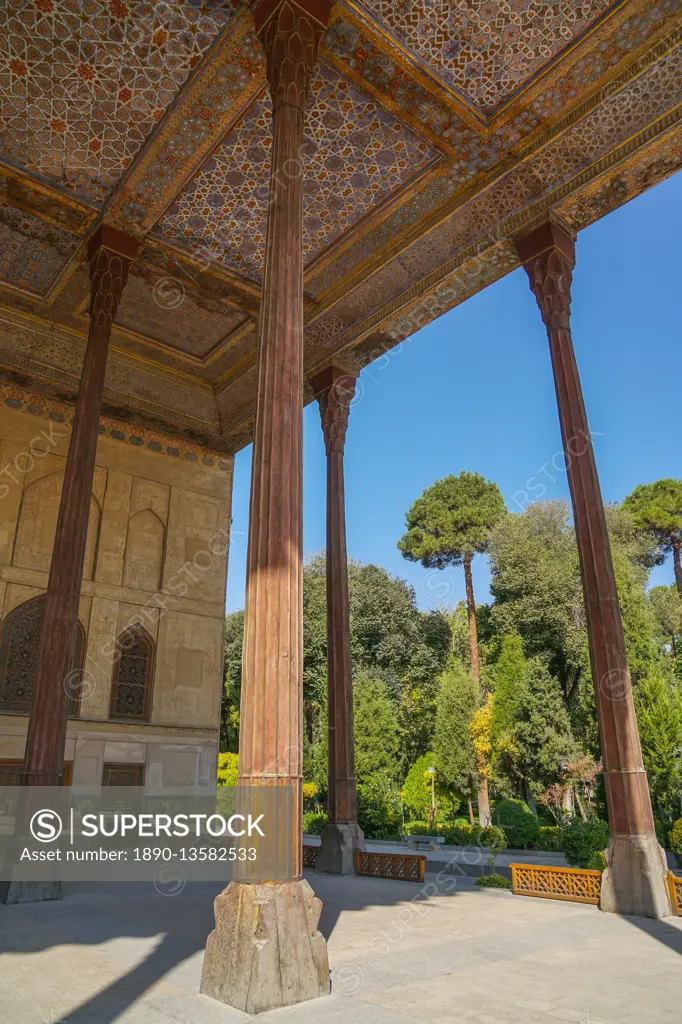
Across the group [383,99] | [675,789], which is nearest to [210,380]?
[383,99]

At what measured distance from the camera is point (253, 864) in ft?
13.8

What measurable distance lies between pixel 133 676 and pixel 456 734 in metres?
13.6

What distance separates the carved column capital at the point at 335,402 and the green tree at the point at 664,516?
71.7 feet

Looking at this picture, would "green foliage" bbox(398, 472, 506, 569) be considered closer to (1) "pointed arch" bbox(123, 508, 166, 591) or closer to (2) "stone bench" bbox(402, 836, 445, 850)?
(2) "stone bench" bbox(402, 836, 445, 850)

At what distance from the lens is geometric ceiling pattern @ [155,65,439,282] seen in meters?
8.68

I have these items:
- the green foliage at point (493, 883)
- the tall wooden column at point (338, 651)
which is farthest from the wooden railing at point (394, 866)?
the green foliage at point (493, 883)

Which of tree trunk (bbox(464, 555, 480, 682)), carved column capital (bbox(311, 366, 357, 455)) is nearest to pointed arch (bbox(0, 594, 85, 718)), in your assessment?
carved column capital (bbox(311, 366, 357, 455))

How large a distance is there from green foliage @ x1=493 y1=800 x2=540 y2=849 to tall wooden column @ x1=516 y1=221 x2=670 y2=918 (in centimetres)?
1198

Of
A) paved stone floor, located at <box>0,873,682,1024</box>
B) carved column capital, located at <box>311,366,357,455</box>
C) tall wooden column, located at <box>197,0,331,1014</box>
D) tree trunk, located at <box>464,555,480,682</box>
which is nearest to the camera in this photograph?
paved stone floor, located at <box>0,873,682,1024</box>

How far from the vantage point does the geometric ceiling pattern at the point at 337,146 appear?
7.71 m

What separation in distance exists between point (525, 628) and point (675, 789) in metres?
7.87

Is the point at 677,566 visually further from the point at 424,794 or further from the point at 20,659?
the point at 20,659

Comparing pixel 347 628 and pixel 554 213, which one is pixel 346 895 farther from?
pixel 554 213

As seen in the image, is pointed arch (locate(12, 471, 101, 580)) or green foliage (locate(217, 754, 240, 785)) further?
green foliage (locate(217, 754, 240, 785))
